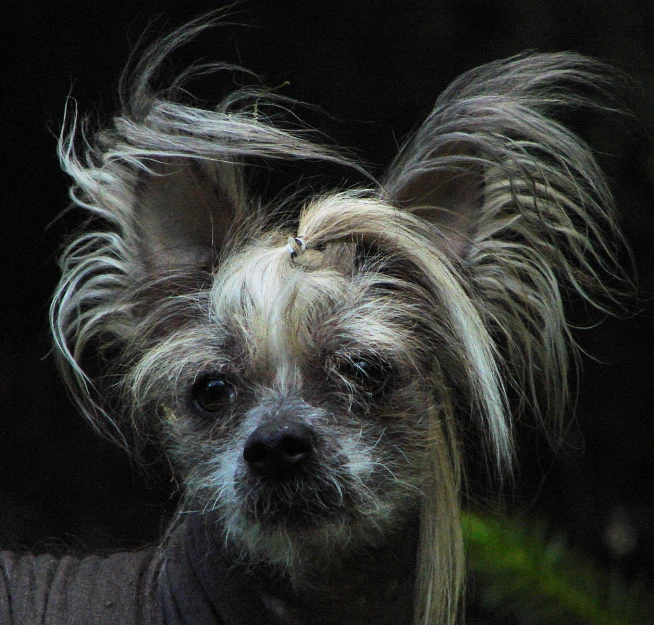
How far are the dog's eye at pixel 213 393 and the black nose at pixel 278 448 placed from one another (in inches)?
5.6

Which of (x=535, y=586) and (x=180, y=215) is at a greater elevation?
(x=180, y=215)

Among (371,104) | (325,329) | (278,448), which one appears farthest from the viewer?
(371,104)

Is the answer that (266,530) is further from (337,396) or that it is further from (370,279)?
(370,279)

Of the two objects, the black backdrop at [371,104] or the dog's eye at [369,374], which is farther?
the black backdrop at [371,104]

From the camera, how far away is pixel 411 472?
1.53 meters

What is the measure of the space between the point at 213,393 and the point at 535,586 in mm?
974

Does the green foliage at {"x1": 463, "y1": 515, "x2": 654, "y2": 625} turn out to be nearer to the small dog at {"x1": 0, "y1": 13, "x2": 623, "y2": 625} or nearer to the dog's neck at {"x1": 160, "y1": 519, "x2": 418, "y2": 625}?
the small dog at {"x1": 0, "y1": 13, "x2": 623, "y2": 625}

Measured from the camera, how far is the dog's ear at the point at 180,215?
1536mm

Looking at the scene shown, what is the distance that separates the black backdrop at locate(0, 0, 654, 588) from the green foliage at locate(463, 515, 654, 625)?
32cm

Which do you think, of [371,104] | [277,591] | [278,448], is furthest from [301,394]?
[371,104]

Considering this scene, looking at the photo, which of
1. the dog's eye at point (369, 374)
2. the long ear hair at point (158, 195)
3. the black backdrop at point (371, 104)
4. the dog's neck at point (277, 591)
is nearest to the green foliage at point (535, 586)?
the black backdrop at point (371, 104)

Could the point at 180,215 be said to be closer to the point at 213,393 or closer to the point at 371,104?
the point at 213,393

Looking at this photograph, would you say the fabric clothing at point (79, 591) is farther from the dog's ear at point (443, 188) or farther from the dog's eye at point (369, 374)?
the dog's ear at point (443, 188)

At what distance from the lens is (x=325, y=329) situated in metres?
1.50
